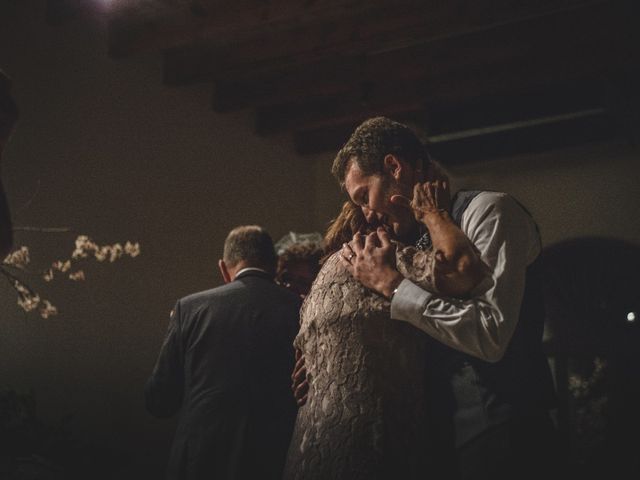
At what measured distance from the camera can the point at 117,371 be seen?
4.52 m

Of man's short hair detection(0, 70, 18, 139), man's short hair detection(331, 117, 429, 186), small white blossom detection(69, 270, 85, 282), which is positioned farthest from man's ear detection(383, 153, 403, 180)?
small white blossom detection(69, 270, 85, 282)

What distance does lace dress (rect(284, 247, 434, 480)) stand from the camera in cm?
131

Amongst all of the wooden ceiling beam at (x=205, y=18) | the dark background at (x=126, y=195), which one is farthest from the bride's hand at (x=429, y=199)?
the wooden ceiling beam at (x=205, y=18)

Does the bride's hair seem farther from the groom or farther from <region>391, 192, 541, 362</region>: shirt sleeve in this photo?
<region>391, 192, 541, 362</region>: shirt sleeve

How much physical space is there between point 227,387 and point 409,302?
1.24m

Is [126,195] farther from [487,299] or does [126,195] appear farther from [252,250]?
Result: [487,299]

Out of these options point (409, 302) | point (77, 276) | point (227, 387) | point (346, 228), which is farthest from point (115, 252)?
point (409, 302)

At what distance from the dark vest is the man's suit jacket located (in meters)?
1.13

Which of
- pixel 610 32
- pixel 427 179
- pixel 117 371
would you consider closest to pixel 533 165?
pixel 610 32

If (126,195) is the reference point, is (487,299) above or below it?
below

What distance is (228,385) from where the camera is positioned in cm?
240

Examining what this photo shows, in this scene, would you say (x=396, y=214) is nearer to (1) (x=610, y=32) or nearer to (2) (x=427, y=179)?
(2) (x=427, y=179)

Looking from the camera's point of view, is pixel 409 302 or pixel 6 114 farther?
pixel 409 302

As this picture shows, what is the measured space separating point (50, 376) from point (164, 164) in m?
1.57
